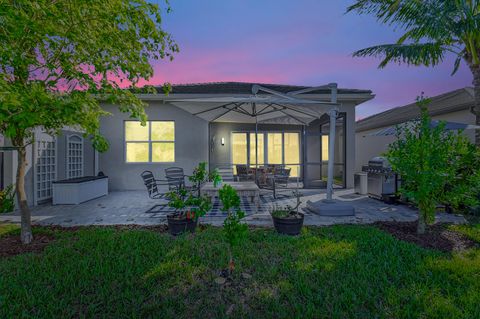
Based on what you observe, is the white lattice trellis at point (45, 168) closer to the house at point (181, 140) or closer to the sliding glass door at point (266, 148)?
the house at point (181, 140)

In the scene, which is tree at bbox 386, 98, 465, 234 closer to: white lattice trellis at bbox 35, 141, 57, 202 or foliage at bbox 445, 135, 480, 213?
foliage at bbox 445, 135, 480, 213

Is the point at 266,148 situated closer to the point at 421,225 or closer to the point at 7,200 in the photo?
the point at 421,225

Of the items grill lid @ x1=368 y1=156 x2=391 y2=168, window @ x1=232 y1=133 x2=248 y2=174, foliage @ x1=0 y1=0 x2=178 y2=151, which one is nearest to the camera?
foliage @ x1=0 y1=0 x2=178 y2=151

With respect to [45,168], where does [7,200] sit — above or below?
below

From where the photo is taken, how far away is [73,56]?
3.49m

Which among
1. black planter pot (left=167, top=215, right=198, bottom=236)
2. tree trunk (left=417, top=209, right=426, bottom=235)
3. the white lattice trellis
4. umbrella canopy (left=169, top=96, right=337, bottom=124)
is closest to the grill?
umbrella canopy (left=169, top=96, right=337, bottom=124)

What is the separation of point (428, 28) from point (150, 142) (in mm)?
9456

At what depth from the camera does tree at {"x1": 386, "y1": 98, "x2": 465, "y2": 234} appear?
3.89 meters

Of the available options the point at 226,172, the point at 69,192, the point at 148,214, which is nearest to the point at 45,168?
the point at 69,192

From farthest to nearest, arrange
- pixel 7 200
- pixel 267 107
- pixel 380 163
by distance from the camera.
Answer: pixel 380 163, pixel 267 107, pixel 7 200

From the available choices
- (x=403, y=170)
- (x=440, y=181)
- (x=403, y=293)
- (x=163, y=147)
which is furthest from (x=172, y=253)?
(x=163, y=147)

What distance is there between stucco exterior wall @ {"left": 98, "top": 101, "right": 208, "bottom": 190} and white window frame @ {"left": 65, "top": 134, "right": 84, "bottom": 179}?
699mm

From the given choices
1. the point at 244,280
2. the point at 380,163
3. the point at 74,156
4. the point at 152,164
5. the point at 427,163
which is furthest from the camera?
the point at 152,164

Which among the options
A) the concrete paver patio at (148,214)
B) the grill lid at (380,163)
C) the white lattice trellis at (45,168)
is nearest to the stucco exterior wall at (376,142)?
the grill lid at (380,163)
